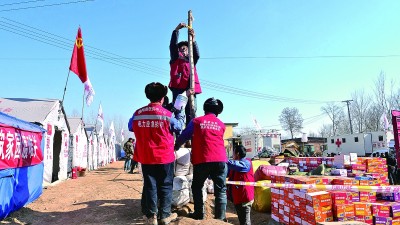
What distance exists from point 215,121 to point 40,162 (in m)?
6.11

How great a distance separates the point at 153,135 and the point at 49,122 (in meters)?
9.40

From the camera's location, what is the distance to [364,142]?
27.8 metres

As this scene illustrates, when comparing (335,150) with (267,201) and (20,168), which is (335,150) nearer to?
(267,201)

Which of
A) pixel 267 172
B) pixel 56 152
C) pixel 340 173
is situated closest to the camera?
pixel 340 173

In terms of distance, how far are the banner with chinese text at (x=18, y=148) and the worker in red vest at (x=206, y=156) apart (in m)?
3.46

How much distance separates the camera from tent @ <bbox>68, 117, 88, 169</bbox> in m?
16.5

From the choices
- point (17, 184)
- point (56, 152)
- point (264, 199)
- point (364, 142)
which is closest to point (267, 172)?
point (264, 199)

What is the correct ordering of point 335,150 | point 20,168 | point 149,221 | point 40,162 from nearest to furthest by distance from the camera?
point 149,221
point 20,168
point 40,162
point 335,150

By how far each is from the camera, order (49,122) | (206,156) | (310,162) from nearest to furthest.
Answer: (206,156) < (310,162) < (49,122)

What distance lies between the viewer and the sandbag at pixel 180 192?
16.8 feet

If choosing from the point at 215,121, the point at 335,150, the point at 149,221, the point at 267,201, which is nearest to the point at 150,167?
the point at 149,221

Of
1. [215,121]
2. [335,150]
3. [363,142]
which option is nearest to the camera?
[215,121]

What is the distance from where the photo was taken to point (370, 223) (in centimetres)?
499

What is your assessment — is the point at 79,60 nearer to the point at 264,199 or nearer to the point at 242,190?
the point at 264,199
